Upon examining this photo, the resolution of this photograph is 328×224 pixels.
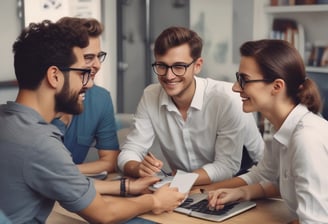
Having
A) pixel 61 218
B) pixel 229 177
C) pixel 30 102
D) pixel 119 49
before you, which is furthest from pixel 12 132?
pixel 119 49

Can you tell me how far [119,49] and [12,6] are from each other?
4.01ft

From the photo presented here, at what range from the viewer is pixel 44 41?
1611 millimetres

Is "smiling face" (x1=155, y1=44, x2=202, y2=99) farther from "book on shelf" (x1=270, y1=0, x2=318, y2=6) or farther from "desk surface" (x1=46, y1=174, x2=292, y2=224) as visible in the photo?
"book on shelf" (x1=270, y1=0, x2=318, y2=6)

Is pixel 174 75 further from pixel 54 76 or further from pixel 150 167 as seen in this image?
pixel 54 76

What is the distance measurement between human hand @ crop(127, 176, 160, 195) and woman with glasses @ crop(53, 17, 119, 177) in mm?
360

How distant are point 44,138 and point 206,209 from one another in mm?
623

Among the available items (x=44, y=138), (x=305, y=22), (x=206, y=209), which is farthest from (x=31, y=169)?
(x=305, y=22)

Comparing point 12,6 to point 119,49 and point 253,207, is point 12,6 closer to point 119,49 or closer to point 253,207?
point 119,49

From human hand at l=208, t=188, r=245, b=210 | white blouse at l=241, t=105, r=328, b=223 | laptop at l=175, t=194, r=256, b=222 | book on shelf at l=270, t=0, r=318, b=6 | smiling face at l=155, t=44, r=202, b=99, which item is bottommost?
laptop at l=175, t=194, r=256, b=222

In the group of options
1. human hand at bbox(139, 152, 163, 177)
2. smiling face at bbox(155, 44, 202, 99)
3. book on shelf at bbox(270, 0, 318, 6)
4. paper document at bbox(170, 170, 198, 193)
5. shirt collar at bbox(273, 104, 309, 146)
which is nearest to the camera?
shirt collar at bbox(273, 104, 309, 146)

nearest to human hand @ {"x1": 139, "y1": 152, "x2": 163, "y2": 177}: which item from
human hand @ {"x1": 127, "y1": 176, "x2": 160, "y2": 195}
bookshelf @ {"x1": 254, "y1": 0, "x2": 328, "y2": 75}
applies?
human hand @ {"x1": 127, "y1": 176, "x2": 160, "y2": 195}

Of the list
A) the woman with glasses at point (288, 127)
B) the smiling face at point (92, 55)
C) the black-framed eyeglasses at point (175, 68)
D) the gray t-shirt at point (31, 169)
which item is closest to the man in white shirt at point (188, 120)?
the black-framed eyeglasses at point (175, 68)

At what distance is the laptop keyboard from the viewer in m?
1.77

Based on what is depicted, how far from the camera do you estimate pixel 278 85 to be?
1.77 m
